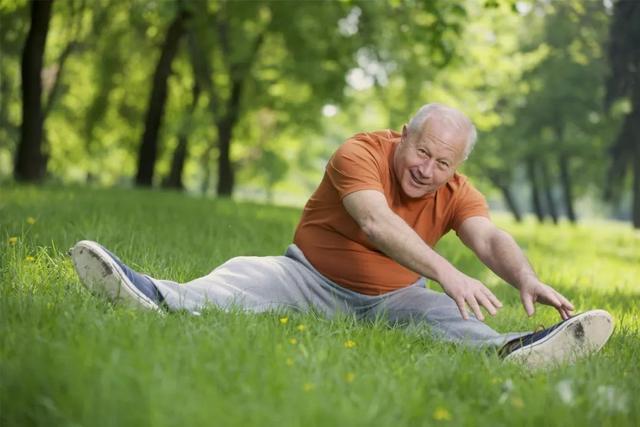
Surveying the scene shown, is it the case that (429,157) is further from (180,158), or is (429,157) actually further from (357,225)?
(180,158)

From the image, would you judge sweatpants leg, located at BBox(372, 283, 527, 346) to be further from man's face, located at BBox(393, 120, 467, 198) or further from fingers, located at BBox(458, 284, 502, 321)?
man's face, located at BBox(393, 120, 467, 198)

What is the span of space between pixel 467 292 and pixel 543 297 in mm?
550

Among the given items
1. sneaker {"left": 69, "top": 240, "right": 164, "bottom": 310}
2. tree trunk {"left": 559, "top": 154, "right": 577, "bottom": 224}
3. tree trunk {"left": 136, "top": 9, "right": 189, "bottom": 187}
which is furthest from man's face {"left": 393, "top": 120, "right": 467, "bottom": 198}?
tree trunk {"left": 559, "top": 154, "right": 577, "bottom": 224}

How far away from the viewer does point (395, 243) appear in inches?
177

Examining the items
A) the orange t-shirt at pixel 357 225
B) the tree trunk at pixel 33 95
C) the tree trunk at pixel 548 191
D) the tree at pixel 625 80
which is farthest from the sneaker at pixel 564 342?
the tree trunk at pixel 548 191

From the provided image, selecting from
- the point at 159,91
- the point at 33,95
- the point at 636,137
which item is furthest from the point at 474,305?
the point at 636,137

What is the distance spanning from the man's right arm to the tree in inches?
636

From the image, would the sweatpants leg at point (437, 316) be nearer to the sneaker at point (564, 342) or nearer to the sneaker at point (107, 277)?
→ the sneaker at point (564, 342)

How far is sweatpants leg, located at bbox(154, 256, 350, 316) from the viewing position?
4730 millimetres

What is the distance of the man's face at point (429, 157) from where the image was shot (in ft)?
15.8

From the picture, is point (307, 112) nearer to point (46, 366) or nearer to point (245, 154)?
point (245, 154)

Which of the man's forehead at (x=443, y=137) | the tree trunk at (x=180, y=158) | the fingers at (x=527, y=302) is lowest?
the tree trunk at (x=180, y=158)

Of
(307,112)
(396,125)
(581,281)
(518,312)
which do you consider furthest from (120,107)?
(518,312)

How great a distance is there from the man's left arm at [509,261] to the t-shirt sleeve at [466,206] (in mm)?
37
